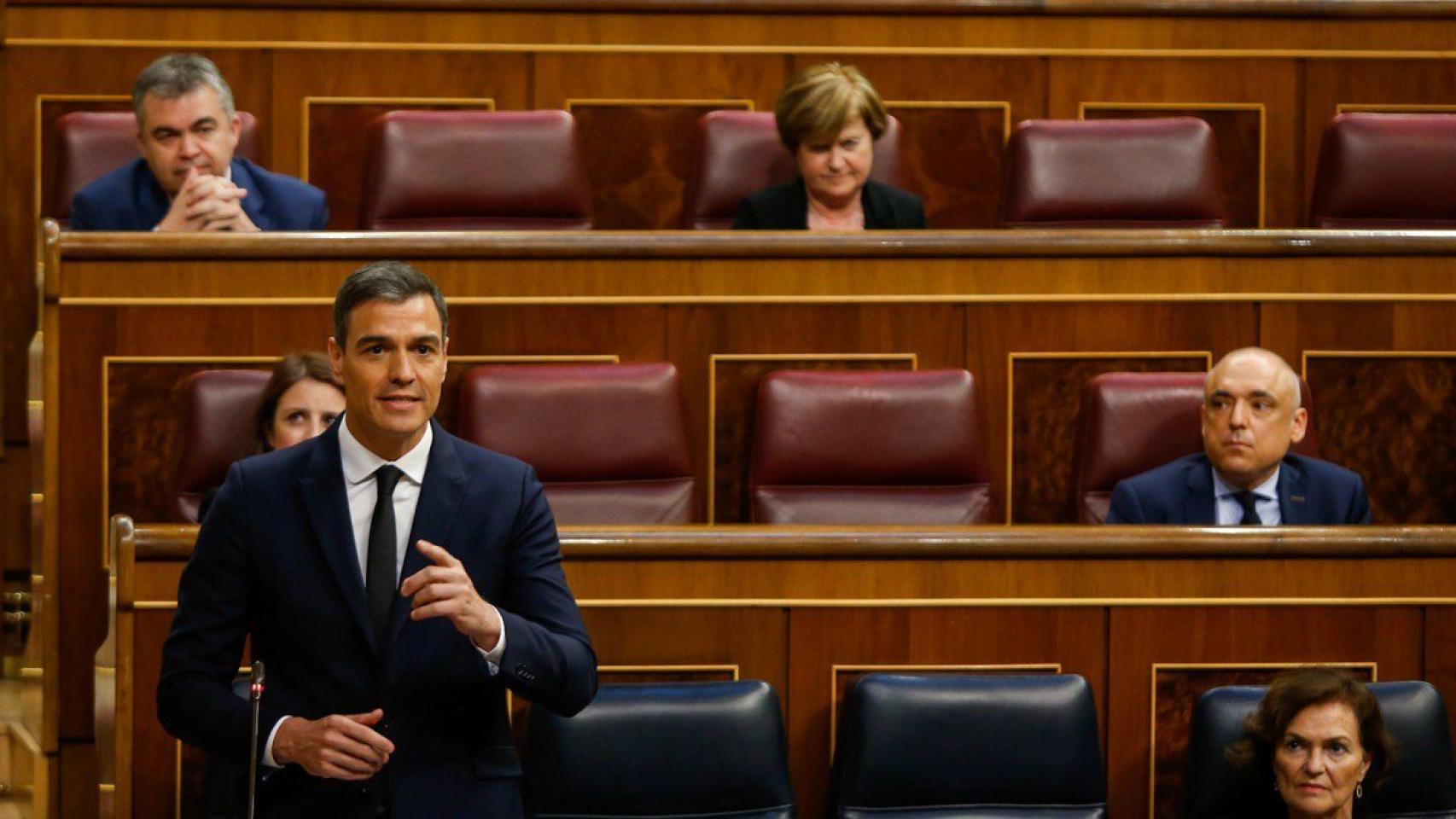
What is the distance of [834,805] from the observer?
1.00 metres

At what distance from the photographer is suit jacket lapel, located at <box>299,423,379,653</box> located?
0.71 m

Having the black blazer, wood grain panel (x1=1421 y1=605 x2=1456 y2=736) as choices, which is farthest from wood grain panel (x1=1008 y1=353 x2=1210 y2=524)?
wood grain panel (x1=1421 y1=605 x2=1456 y2=736)

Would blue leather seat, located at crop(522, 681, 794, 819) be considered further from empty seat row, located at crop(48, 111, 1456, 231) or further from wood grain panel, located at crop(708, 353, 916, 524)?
empty seat row, located at crop(48, 111, 1456, 231)

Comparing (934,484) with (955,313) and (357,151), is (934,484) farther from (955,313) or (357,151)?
(357,151)

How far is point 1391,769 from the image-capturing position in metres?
0.99

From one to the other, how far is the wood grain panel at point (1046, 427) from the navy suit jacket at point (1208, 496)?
0.33 ft

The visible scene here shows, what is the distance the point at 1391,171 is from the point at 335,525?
3.50 ft

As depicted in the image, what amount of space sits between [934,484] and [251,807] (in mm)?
638

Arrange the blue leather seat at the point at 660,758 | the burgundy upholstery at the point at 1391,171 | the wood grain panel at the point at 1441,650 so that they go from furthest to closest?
the burgundy upholstery at the point at 1391,171 → the wood grain panel at the point at 1441,650 → the blue leather seat at the point at 660,758

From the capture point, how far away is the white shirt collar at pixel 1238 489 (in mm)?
1188

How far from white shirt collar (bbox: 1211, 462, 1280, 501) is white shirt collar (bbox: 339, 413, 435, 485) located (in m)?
0.60

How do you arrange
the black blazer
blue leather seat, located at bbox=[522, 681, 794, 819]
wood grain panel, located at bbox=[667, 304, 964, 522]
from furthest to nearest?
the black blazer → wood grain panel, located at bbox=[667, 304, 964, 522] → blue leather seat, located at bbox=[522, 681, 794, 819]

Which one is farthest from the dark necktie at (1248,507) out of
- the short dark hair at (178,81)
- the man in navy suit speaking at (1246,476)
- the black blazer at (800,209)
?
the short dark hair at (178,81)

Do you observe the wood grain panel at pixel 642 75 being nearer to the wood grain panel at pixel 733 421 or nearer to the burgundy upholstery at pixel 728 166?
the burgundy upholstery at pixel 728 166
